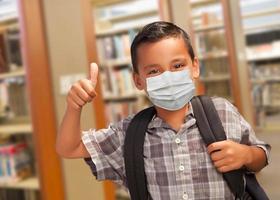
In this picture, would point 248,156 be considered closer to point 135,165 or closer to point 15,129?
point 135,165

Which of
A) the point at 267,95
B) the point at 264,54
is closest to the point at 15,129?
the point at 267,95

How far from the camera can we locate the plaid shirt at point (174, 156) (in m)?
0.94

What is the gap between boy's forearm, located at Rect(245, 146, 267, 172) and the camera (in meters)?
0.94

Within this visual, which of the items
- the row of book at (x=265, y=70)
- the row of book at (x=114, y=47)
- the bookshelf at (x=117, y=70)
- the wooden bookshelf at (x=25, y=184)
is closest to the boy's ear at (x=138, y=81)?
the wooden bookshelf at (x=25, y=184)

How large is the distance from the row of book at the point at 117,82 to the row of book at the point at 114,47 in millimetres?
133

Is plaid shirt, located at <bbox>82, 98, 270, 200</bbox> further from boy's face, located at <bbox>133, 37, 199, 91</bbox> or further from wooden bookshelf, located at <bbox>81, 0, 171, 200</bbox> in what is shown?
wooden bookshelf, located at <bbox>81, 0, 171, 200</bbox>

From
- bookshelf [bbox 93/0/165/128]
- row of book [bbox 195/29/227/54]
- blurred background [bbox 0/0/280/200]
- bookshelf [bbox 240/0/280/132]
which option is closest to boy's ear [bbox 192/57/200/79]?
blurred background [bbox 0/0/280/200]

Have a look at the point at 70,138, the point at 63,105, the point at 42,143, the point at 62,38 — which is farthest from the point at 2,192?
the point at 70,138

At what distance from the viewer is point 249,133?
3.27ft

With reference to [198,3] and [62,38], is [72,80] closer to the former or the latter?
[62,38]

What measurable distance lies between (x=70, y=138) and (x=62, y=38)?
1292 millimetres

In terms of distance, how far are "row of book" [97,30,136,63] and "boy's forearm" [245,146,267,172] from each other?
2677mm

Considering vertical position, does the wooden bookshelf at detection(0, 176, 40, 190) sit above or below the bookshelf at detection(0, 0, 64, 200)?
below

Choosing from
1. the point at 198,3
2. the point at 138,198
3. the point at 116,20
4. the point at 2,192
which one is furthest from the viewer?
the point at 116,20
